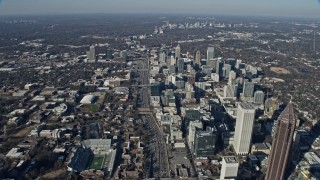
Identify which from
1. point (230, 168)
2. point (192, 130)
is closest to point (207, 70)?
point (192, 130)

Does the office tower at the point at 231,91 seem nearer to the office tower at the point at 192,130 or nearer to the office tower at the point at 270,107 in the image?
the office tower at the point at 270,107

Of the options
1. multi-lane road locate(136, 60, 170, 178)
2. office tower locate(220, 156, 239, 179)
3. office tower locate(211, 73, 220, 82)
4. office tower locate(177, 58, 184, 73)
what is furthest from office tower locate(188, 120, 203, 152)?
office tower locate(177, 58, 184, 73)

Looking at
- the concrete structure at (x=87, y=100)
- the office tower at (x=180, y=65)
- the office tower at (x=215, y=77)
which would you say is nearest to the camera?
the concrete structure at (x=87, y=100)

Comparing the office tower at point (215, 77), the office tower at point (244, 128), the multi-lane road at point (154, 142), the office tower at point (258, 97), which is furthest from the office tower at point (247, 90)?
the office tower at point (244, 128)

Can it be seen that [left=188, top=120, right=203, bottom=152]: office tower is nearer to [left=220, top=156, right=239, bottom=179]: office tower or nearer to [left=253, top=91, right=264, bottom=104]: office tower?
[left=220, top=156, right=239, bottom=179]: office tower

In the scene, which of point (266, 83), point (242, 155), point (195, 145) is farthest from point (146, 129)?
point (266, 83)
